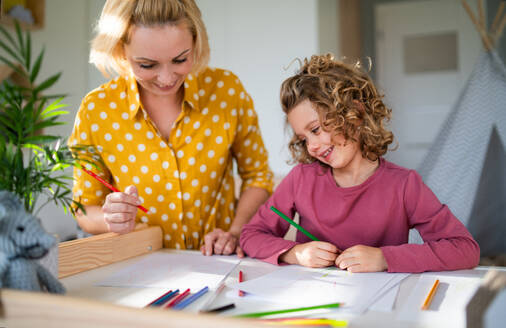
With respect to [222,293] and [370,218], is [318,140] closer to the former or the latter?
[370,218]

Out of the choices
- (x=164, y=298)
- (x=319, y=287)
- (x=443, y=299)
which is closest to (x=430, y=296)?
(x=443, y=299)

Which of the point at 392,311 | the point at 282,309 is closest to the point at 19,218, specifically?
the point at 282,309

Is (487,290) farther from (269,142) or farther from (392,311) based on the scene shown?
(269,142)

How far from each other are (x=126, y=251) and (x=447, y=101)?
11.3ft

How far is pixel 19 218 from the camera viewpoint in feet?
1.87

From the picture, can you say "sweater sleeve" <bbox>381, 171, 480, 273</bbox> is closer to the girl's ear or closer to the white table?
the white table

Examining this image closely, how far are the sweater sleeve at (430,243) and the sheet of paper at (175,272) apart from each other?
327 millimetres

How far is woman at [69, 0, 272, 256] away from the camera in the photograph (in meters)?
1.08

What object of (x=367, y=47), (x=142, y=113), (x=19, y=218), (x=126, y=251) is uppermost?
(x=367, y=47)

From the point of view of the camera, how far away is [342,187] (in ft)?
3.72

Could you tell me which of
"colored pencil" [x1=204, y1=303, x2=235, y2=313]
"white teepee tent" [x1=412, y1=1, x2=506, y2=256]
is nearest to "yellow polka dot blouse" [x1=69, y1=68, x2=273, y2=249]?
"colored pencil" [x1=204, y1=303, x2=235, y2=313]

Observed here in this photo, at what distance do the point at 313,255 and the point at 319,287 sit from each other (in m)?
0.17

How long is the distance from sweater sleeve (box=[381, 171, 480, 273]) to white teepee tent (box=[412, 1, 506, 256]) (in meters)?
1.11

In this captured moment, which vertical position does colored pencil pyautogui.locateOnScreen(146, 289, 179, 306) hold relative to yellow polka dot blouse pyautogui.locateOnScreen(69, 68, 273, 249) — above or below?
below
